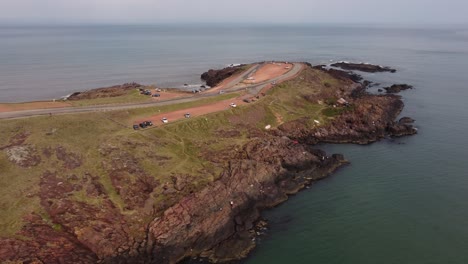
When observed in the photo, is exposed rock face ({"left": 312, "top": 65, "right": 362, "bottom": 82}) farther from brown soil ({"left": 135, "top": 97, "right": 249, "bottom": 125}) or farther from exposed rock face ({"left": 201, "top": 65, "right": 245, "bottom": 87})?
brown soil ({"left": 135, "top": 97, "right": 249, "bottom": 125})

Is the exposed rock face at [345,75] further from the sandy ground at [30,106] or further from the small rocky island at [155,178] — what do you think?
the sandy ground at [30,106]

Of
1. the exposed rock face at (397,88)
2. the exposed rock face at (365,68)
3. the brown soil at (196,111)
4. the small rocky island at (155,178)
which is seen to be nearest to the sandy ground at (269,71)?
the brown soil at (196,111)

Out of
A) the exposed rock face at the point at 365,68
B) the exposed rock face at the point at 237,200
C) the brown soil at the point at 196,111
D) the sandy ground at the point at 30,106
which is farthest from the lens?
the exposed rock face at the point at 365,68

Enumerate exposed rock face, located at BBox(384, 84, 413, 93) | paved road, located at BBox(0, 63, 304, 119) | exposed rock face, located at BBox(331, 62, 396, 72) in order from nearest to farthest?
paved road, located at BBox(0, 63, 304, 119) → exposed rock face, located at BBox(384, 84, 413, 93) → exposed rock face, located at BBox(331, 62, 396, 72)

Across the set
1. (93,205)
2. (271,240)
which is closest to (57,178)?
(93,205)

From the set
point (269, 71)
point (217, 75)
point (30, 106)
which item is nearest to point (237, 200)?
point (30, 106)

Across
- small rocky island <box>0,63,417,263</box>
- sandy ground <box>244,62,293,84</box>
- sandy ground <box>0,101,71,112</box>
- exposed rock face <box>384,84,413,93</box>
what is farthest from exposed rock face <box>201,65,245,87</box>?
sandy ground <box>0,101,71,112</box>

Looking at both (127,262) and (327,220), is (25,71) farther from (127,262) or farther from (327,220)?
(327,220)
